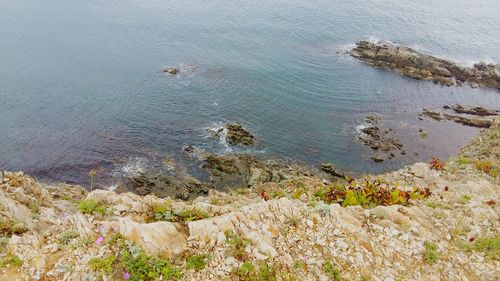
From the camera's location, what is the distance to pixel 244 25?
78688mm

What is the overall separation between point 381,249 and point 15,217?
1365 cm

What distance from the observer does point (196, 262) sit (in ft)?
38.0

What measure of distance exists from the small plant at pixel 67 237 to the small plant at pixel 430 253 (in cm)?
Answer: 1223

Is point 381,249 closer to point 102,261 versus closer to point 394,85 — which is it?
point 102,261

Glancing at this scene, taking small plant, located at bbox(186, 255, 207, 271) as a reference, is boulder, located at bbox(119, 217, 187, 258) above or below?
above

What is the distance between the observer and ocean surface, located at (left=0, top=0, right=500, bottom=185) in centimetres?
4456

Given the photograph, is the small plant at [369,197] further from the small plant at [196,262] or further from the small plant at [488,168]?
the small plant at [488,168]

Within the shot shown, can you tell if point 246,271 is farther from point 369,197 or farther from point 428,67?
point 428,67

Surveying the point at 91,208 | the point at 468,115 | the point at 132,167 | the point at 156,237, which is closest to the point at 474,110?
the point at 468,115

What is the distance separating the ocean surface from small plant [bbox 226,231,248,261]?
29644 mm

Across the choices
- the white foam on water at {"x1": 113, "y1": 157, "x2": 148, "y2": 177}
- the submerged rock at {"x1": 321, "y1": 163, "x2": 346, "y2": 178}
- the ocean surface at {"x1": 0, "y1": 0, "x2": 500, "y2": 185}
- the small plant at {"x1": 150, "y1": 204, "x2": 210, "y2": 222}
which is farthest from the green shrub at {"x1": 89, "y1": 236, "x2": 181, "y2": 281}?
the submerged rock at {"x1": 321, "y1": 163, "x2": 346, "y2": 178}

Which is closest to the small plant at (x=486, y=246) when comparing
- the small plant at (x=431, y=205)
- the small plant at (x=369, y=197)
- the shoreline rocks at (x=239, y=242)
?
the shoreline rocks at (x=239, y=242)

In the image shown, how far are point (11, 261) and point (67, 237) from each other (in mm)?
1618

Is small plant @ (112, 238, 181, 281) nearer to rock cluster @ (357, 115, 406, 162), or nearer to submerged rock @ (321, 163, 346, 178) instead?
submerged rock @ (321, 163, 346, 178)
